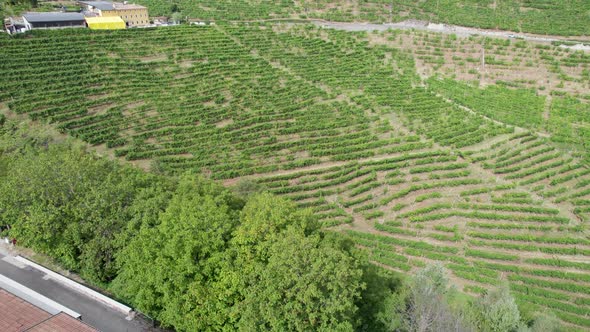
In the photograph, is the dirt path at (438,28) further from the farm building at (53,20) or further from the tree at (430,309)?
the tree at (430,309)

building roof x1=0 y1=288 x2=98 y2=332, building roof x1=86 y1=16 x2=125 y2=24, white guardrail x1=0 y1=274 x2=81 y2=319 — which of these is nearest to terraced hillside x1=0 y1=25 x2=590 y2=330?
building roof x1=86 y1=16 x2=125 y2=24

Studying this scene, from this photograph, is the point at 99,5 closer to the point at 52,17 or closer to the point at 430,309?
the point at 52,17

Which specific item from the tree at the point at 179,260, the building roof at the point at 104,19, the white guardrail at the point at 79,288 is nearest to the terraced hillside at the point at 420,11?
the building roof at the point at 104,19

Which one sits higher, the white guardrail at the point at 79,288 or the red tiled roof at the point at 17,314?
the red tiled roof at the point at 17,314

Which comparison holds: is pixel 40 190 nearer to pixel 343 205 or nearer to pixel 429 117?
pixel 343 205

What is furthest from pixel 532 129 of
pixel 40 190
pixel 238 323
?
pixel 40 190
